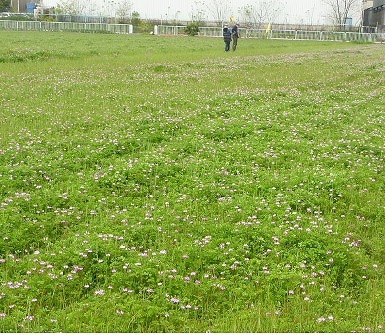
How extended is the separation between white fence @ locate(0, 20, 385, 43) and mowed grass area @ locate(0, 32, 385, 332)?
66.7 meters

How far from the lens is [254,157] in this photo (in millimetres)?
9219

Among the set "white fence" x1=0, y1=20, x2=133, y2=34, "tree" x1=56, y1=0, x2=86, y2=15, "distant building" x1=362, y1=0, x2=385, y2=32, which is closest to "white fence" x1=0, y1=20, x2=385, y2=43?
"white fence" x1=0, y1=20, x2=133, y2=34

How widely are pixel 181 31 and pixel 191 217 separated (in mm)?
78895

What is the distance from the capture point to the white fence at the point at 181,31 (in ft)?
247

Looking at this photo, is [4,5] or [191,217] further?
[4,5]

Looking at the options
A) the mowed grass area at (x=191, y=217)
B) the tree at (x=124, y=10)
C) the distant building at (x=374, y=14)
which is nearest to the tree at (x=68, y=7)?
the tree at (x=124, y=10)

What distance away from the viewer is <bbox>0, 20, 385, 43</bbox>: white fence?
7531 centimetres

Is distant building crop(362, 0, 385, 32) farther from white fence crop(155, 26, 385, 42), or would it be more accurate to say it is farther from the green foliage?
the green foliage

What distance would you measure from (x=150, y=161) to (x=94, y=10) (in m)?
109

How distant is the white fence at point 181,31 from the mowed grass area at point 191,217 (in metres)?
66.7

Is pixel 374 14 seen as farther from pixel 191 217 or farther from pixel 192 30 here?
pixel 191 217

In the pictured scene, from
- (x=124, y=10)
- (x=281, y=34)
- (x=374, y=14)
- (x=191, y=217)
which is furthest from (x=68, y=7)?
(x=191, y=217)

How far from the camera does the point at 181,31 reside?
82125 millimetres

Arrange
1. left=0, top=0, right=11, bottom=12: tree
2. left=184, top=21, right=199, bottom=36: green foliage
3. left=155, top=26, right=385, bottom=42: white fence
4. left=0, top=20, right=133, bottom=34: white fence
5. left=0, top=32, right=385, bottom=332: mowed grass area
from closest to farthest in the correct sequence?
1. left=0, top=32, right=385, bottom=332: mowed grass area
2. left=0, top=20, right=133, bottom=34: white fence
3. left=184, top=21, right=199, bottom=36: green foliage
4. left=155, top=26, right=385, bottom=42: white fence
5. left=0, top=0, right=11, bottom=12: tree
